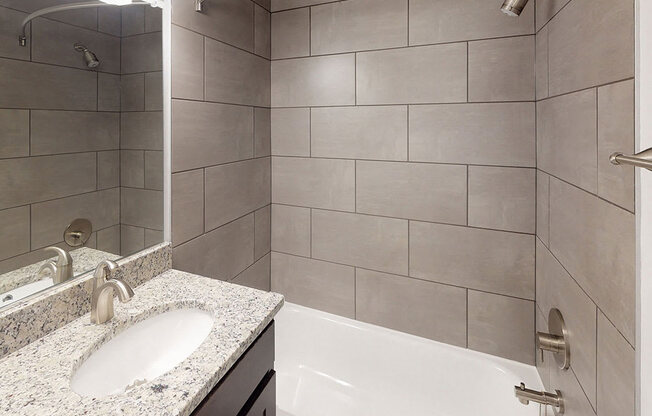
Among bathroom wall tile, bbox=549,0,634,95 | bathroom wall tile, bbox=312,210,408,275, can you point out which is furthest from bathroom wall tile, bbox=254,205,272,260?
bathroom wall tile, bbox=549,0,634,95

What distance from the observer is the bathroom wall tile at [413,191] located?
1.80 metres

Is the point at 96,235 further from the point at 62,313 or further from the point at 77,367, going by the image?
the point at 77,367

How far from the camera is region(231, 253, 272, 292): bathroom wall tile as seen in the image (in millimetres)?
2031

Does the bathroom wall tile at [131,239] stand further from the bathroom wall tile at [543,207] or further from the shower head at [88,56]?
the bathroom wall tile at [543,207]

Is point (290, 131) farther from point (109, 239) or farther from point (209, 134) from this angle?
point (109, 239)

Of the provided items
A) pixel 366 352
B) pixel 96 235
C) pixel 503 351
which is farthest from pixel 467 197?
pixel 96 235

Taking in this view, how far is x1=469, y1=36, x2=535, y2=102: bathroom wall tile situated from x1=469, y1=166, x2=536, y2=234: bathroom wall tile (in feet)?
1.16

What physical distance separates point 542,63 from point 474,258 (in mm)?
942

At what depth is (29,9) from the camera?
960mm

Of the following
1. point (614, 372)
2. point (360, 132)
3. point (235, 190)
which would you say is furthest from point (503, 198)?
point (235, 190)

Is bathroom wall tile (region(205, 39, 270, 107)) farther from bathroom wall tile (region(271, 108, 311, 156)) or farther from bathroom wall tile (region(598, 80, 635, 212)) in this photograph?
bathroom wall tile (region(598, 80, 635, 212))

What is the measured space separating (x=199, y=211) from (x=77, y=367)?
852 mm

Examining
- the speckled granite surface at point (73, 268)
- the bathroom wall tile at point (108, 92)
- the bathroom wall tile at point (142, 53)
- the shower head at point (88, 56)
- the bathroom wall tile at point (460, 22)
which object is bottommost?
the speckled granite surface at point (73, 268)

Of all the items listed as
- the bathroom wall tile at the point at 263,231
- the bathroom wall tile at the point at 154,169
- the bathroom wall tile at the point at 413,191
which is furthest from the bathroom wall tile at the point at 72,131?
the bathroom wall tile at the point at 413,191
